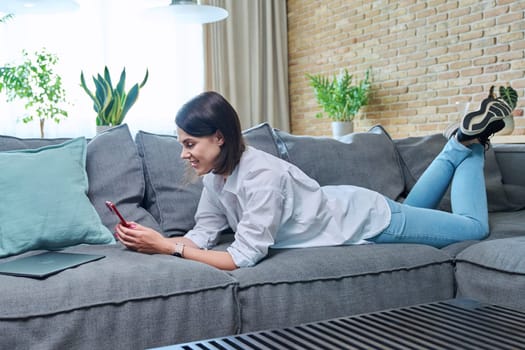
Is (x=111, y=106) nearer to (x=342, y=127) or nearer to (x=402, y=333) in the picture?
(x=402, y=333)

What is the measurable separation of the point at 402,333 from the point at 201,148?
0.87 m

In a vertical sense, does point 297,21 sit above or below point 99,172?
above

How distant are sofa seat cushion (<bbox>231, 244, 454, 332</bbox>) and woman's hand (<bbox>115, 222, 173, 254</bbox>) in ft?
0.79

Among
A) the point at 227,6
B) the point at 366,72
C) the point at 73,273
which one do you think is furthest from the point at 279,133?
the point at 227,6

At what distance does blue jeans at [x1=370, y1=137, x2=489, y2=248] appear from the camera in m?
1.98

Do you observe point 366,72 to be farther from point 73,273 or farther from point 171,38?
point 73,273

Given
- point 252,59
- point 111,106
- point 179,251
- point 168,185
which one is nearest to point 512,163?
point 168,185

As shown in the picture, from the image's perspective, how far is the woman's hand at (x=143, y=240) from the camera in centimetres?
167

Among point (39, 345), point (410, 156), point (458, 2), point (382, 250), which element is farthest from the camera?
point (458, 2)

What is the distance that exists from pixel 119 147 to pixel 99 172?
0.40 ft

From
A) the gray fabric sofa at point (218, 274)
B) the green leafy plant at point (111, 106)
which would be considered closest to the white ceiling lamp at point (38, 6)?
the green leafy plant at point (111, 106)

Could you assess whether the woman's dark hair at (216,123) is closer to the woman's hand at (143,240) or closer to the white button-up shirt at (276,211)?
the white button-up shirt at (276,211)

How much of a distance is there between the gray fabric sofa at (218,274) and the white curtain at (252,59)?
136 inches

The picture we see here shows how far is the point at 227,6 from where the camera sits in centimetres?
570
